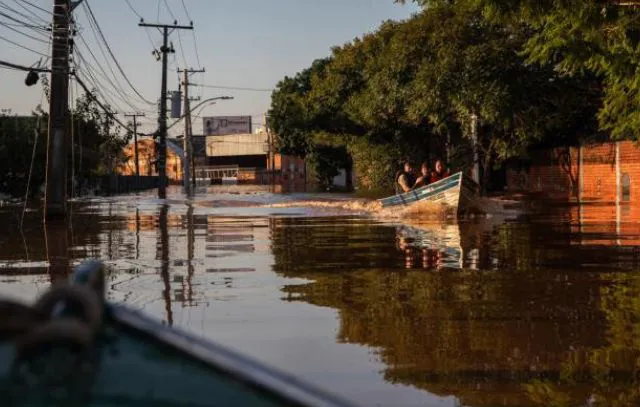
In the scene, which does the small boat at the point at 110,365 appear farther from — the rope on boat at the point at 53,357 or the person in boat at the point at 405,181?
the person in boat at the point at 405,181

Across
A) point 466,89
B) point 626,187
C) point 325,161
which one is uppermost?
point 466,89

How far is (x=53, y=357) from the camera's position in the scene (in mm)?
1725

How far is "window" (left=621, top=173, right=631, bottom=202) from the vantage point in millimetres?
33531

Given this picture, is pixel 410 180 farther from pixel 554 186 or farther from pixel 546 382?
pixel 546 382

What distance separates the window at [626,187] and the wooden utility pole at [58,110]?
20.9 metres

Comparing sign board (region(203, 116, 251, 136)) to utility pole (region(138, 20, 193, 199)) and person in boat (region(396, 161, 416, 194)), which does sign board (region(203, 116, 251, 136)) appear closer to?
utility pole (region(138, 20, 193, 199))

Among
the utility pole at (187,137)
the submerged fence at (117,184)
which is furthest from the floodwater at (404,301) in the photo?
the submerged fence at (117,184)

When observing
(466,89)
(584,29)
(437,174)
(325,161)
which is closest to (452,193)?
(437,174)

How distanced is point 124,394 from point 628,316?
22.3ft

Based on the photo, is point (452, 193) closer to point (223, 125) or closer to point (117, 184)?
point (117, 184)

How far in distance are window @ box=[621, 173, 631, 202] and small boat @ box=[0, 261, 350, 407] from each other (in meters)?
33.4

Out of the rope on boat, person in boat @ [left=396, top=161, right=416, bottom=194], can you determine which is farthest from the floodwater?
person in boat @ [left=396, top=161, right=416, bottom=194]

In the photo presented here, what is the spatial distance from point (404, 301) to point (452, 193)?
15646mm

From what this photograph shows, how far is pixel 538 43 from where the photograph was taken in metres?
12.0
